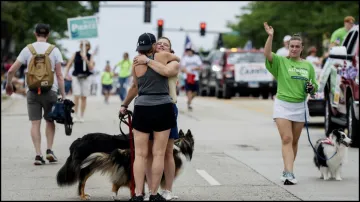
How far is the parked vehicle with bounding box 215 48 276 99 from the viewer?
119 feet

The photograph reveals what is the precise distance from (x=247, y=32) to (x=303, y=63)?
66.7 meters

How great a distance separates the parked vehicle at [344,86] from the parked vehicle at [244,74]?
59.0ft

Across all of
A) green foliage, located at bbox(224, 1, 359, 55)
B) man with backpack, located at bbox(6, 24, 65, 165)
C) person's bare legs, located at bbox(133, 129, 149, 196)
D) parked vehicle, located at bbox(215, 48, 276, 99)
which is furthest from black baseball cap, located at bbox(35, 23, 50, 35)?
green foliage, located at bbox(224, 1, 359, 55)

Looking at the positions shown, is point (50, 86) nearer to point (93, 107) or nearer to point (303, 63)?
point (303, 63)

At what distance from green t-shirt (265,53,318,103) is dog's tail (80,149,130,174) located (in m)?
2.56

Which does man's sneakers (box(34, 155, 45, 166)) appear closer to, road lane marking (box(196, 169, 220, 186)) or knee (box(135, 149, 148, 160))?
road lane marking (box(196, 169, 220, 186))

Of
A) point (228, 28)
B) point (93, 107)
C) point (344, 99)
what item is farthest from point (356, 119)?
point (228, 28)

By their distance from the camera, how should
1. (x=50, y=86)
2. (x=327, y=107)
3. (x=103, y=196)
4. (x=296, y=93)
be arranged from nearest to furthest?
(x=103, y=196) → (x=296, y=93) → (x=50, y=86) → (x=327, y=107)

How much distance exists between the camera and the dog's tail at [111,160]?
970 cm

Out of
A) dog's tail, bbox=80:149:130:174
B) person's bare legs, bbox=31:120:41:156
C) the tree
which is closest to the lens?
dog's tail, bbox=80:149:130:174

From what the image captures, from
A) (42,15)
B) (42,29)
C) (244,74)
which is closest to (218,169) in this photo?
(42,29)

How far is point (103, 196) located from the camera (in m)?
10.5

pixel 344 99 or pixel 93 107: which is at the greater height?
pixel 344 99

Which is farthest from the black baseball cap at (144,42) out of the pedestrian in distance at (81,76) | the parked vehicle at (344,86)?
the pedestrian in distance at (81,76)
